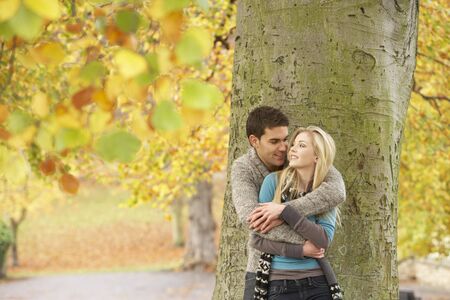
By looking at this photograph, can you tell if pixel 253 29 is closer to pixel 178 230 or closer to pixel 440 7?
pixel 440 7

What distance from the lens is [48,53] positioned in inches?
134

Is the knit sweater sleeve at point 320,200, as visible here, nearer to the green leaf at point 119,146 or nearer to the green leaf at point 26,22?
the green leaf at point 119,146

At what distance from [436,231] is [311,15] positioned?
9.21 meters

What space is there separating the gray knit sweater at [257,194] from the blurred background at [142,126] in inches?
17.5

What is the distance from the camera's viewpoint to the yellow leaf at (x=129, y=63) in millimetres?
2242

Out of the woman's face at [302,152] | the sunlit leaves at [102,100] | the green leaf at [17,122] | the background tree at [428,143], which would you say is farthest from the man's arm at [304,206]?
the background tree at [428,143]

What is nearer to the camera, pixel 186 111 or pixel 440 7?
pixel 186 111

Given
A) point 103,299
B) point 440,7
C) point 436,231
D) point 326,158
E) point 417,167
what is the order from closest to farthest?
point 326,158 → point 440,7 → point 417,167 → point 436,231 → point 103,299

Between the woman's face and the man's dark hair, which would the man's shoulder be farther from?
the woman's face

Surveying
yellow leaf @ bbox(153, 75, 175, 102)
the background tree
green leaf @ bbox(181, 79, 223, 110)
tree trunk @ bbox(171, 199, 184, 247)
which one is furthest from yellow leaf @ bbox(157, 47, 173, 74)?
tree trunk @ bbox(171, 199, 184, 247)

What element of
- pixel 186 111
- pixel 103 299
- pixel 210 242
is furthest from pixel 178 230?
pixel 186 111

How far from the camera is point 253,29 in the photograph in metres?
4.70

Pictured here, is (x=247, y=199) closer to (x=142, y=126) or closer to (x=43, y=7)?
(x=142, y=126)

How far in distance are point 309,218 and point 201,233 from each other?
1812cm
